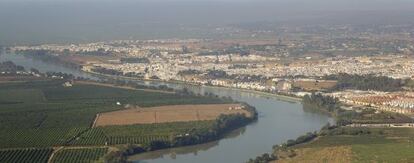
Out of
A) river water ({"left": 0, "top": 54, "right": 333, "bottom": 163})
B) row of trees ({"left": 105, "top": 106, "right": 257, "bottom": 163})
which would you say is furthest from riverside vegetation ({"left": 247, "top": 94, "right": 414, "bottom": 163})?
row of trees ({"left": 105, "top": 106, "right": 257, "bottom": 163})

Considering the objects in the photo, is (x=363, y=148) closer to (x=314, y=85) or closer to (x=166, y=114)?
(x=166, y=114)

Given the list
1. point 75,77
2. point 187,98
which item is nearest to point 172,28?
point 75,77

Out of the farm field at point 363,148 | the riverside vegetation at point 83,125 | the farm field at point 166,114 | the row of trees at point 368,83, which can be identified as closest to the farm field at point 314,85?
the row of trees at point 368,83

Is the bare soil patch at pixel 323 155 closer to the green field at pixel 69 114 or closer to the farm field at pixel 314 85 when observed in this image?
the green field at pixel 69 114

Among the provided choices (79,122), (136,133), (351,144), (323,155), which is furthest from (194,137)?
(351,144)

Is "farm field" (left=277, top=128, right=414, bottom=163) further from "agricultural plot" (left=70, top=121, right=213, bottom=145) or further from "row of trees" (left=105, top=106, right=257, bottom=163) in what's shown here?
"agricultural plot" (left=70, top=121, right=213, bottom=145)

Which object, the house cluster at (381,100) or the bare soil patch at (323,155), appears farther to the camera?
the house cluster at (381,100)
